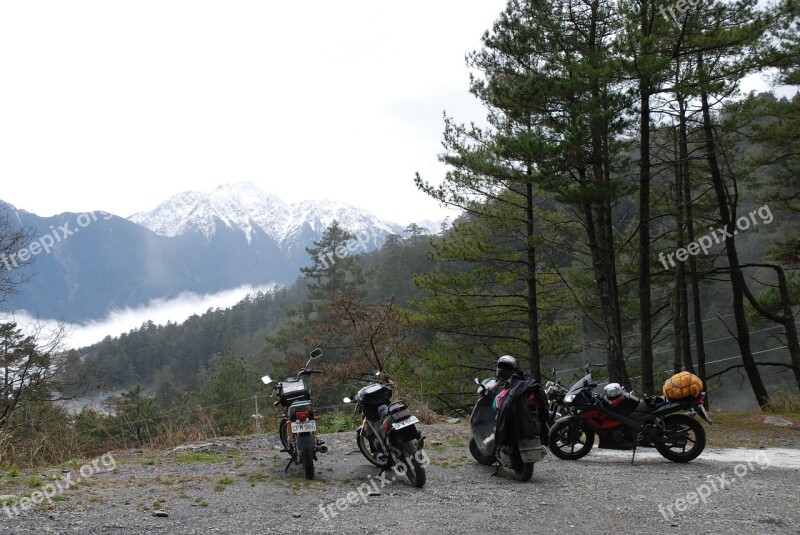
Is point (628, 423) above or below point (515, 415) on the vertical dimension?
below

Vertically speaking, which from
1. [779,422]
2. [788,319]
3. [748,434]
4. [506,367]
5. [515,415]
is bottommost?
[779,422]

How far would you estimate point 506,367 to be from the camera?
6105mm

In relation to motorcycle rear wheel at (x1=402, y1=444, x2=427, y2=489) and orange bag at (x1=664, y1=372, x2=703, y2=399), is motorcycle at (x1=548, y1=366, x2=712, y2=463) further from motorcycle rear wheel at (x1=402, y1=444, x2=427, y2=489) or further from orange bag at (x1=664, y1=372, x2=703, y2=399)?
motorcycle rear wheel at (x1=402, y1=444, x2=427, y2=489)

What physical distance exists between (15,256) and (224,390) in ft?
83.7

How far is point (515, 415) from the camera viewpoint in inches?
225

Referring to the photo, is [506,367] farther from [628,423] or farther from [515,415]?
[628,423]

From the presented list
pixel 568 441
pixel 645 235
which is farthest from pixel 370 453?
pixel 645 235

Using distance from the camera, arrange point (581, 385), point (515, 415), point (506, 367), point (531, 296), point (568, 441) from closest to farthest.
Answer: point (515, 415) → point (506, 367) → point (581, 385) → point (568, 441) → point (531, 296)

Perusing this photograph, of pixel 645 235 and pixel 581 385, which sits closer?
pixel 581 385

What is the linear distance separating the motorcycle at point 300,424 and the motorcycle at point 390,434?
21.8 inches

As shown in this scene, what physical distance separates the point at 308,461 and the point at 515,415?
2.25m

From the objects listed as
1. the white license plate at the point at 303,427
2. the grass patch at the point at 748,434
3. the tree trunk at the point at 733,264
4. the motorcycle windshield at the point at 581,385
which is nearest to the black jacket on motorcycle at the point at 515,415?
the motorcycle windshield at the point at 581,385

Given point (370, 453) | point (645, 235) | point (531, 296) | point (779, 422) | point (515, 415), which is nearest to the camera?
point (515, 415)

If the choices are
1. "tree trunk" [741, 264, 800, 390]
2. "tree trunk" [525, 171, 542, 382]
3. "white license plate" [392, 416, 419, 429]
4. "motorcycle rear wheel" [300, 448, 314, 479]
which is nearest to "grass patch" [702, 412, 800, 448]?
"tree trunk" [741, 264, 800, 390]
